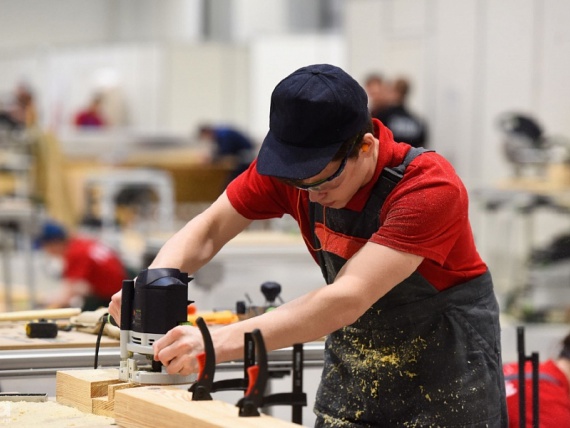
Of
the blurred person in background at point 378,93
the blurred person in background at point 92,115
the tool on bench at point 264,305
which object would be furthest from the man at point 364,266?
the blurred person in background at point 92,115

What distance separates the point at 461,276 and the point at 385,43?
8.30 metres

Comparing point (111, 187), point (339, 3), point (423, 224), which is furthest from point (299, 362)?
point (339, 3)

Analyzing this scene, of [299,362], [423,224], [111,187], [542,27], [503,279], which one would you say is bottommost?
[503,279]

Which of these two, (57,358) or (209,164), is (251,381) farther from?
(209,164)

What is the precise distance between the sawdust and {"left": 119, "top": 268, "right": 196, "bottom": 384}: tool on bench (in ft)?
0.36

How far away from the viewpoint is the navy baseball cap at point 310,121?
1751 mm

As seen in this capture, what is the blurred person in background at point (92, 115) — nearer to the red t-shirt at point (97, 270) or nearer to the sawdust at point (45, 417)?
the red t-shirt at point (97, 270)

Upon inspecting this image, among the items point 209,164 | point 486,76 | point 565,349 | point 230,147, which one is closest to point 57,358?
point 565,349

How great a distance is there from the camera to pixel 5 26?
16344mm

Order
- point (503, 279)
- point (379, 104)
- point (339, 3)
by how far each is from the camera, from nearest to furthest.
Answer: point (379, 104) → point (503, 279) → point (339, 3)

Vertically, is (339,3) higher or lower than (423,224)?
higher

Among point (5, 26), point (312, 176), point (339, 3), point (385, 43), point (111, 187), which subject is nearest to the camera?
point (312, 176)

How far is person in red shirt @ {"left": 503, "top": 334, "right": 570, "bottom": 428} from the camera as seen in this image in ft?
7.93

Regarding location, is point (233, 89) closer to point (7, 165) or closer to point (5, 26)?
point (5, 26)
